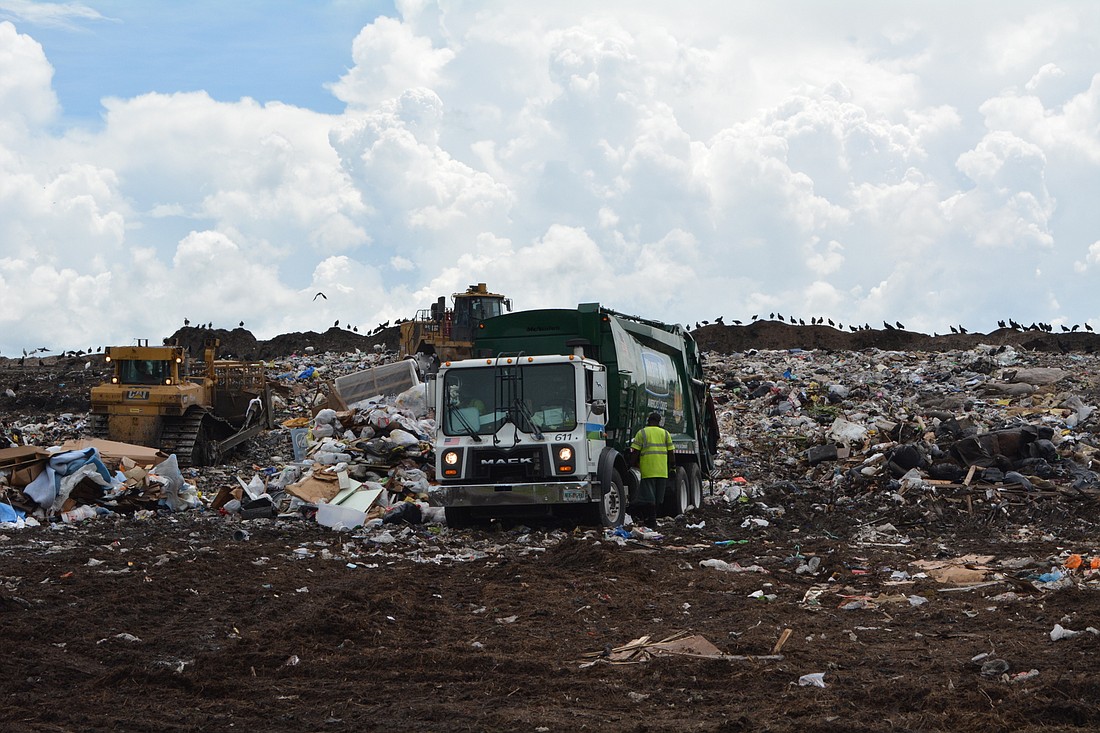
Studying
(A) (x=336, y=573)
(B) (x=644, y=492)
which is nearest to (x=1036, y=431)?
(B) (x=644, y=492)

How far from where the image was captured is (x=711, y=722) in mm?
5055

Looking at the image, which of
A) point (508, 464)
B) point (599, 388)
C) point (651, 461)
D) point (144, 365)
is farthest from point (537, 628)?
point (144, 365)

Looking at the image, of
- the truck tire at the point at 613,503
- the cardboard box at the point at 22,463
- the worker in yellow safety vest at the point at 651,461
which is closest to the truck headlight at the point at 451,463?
the truck tire at the point at 613,503

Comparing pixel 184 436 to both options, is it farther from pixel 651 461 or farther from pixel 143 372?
pixel 651 461

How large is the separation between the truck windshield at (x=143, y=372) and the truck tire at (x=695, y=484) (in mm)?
9826

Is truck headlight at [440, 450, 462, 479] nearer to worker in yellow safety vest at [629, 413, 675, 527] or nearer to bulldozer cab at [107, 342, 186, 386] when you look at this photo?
worker in yellow safety vest at [629, 413, 675, 527]

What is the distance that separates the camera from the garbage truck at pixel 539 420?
12.2m

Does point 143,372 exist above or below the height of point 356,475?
above

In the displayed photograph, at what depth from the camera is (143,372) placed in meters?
20.2

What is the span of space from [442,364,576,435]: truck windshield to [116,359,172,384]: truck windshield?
31.2 feet

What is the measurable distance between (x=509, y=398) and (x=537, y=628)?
5087 millimetres

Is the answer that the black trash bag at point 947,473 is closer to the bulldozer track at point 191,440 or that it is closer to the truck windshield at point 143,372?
the bulldozer track at point 191,440

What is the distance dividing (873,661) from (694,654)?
971 millimetres

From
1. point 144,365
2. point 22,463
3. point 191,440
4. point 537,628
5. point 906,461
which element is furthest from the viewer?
point 144,365
